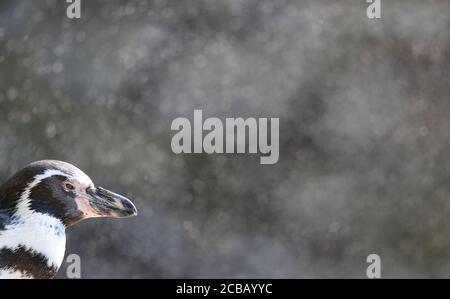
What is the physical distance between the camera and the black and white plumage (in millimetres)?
1934

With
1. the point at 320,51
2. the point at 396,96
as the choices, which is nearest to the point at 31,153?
the point at 320,51

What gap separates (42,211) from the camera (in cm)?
201

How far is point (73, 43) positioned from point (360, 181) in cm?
138

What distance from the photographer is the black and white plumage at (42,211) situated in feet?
6.34

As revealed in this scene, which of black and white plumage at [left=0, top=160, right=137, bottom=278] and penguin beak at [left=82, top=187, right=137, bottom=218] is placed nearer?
black and white plumage at [left=0, top=160, right=137, bottom=278]

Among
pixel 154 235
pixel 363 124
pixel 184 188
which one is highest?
pixel 363 124

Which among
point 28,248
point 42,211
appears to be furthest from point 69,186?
point 28,248

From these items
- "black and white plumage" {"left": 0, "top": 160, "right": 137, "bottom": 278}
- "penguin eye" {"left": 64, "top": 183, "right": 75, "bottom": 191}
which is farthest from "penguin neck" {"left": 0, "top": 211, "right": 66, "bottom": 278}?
"penguin eye" {"left": 64, "top": 183, "right": 75, "bottom": 191}

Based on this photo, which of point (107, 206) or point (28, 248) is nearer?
point (28, 248)

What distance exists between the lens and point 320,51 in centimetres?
319

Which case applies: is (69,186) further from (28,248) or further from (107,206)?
(28,248)

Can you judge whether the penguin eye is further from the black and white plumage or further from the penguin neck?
the penguin neck

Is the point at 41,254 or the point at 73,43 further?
the point at 73,43

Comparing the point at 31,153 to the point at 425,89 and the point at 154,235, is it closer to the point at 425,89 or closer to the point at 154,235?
the point at 154,235
